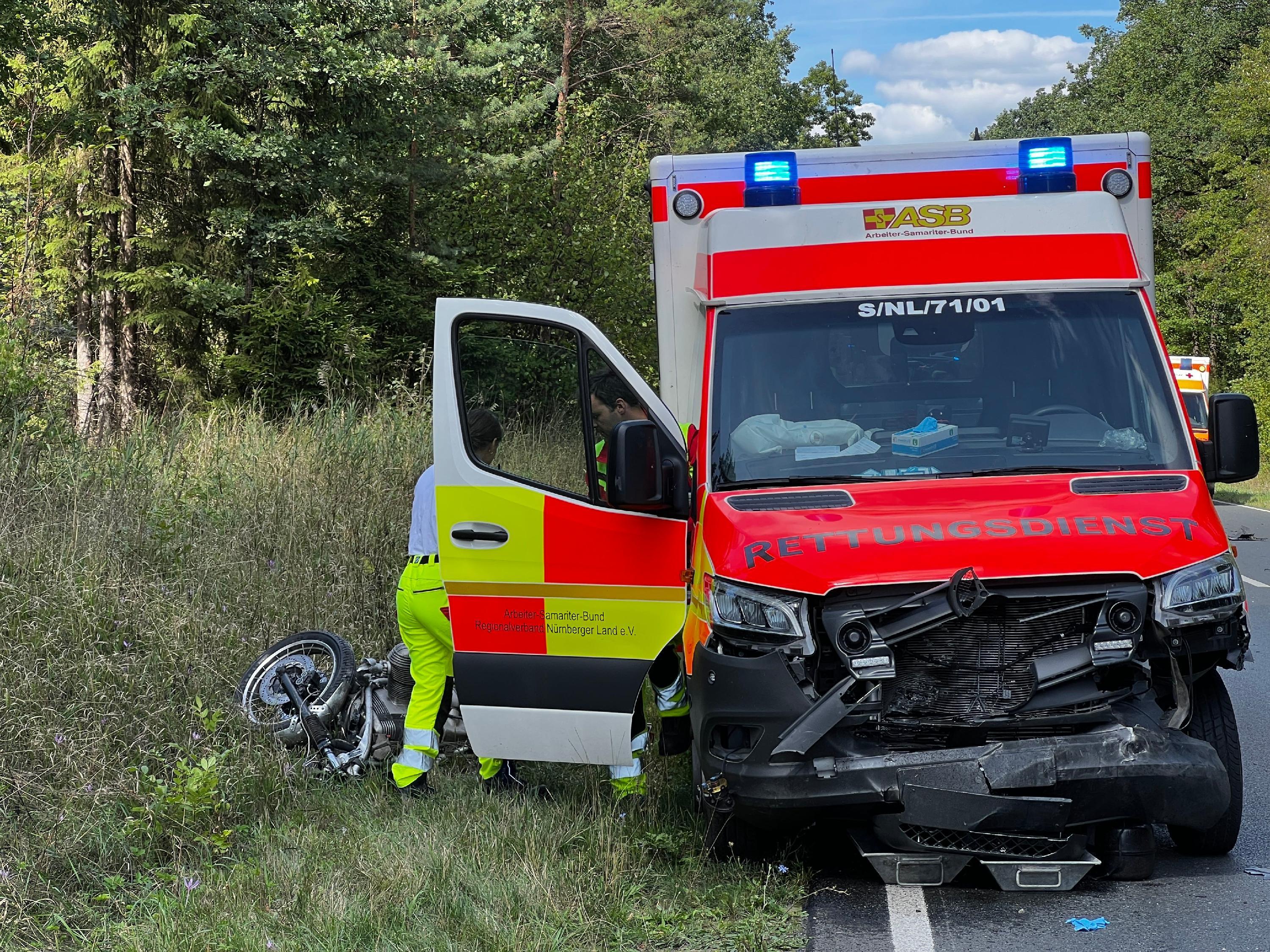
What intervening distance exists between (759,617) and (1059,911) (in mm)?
1491

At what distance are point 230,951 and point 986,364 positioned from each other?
3.64 metres

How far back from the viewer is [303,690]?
21.5 ft

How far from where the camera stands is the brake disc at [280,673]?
6.44 metres

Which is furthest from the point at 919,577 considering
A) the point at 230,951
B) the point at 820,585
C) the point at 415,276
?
the point at 415,276

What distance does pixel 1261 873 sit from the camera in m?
4.91

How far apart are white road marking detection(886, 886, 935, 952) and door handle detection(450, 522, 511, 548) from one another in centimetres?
203

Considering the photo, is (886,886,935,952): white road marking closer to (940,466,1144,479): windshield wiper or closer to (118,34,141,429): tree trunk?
(940,466,1144,479): windshield wiper

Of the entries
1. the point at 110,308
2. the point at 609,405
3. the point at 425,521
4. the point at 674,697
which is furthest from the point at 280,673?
the point at 110,308

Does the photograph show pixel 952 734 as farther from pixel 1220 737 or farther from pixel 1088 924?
pixel 1220 737

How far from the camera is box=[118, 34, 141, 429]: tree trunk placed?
65.9 ft

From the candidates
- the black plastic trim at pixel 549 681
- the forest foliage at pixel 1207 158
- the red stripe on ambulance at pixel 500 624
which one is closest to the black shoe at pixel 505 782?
the black plastic trim at pixel 549 681

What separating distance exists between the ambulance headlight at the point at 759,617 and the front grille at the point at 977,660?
36 centimetres

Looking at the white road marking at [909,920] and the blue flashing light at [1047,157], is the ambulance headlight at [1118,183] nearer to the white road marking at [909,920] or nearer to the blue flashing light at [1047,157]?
the blue flashing light at [1047,157]

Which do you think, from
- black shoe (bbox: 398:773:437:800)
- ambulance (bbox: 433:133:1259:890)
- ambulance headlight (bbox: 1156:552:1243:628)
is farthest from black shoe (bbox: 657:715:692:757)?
ambulance headlight (bbox: 1156:552:1243:628)
